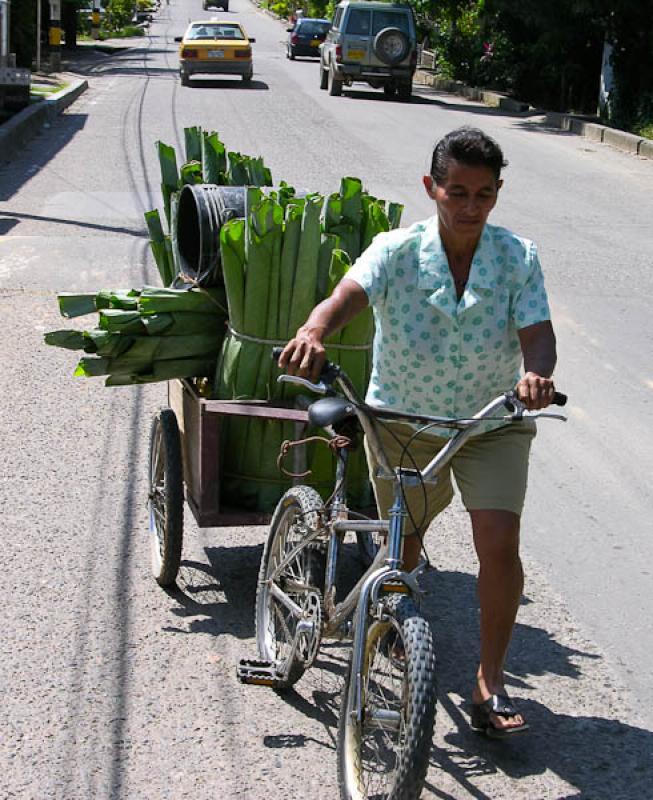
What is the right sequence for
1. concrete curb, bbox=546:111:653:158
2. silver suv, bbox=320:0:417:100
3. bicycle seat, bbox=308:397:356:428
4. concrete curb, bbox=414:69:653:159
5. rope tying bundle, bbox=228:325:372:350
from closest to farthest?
bicycle seat, bbox=308:397:356:428
rope tying bundle, bbox=228:325:372:350
concrete curb, bbox=546:111:653:158
concrete curb, bbox=414:69:653:159
silver suv, bbox=320:0:417:100

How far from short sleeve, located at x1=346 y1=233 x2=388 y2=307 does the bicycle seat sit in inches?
15.3

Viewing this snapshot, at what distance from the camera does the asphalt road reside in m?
3.88

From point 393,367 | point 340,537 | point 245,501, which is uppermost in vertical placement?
point 393,367

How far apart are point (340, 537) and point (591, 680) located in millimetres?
1123

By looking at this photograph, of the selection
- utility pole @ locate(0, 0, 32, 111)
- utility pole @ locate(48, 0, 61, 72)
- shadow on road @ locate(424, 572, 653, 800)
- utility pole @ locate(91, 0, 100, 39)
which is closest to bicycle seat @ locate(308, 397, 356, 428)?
shadow on road @ locate(424, 572, 653, 800)

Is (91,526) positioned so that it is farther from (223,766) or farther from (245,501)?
(223,766)

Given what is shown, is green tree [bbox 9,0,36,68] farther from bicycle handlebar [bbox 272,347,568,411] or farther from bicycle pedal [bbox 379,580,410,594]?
bicycle pedal [bbox 379,580,410,594]

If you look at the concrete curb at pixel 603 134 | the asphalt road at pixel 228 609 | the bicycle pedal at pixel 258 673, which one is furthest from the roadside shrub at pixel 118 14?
the bicycle pedal at pixel 258 673

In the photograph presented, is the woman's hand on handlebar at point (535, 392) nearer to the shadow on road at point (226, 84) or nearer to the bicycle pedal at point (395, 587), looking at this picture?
the bicycle pedal at point (395, 587)

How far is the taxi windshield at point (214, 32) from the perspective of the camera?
32750mm

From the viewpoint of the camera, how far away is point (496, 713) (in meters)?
3.85

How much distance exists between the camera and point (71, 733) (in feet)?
13.2

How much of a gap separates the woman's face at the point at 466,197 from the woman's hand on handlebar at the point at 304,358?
578 mm

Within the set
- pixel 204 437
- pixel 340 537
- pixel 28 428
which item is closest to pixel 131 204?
pixel 28 428
